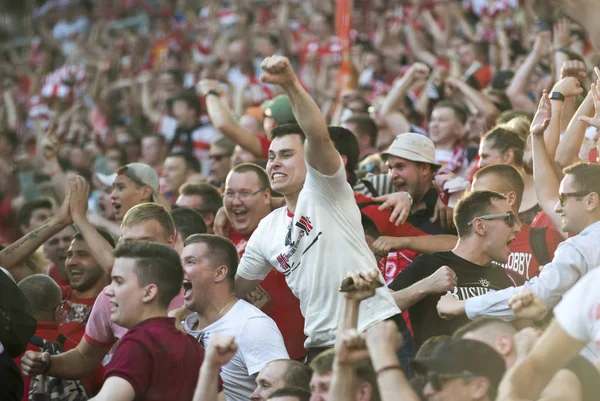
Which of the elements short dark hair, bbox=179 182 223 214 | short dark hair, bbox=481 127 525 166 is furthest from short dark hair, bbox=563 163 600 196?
short dark hair, bbox=179 182 223 214

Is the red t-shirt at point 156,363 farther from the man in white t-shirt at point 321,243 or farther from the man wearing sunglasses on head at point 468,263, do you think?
the man wearing sunglasses on head at point 468,263

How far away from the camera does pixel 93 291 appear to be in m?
7.84

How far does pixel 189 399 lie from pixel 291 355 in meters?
1.78

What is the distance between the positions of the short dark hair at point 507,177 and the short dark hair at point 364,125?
288cm

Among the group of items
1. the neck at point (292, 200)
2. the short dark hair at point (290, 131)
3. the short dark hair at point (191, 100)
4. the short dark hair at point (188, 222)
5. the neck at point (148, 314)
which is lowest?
the short dark hair at point (191, 100)

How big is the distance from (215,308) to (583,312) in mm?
2802

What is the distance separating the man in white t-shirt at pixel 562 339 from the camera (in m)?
3.86

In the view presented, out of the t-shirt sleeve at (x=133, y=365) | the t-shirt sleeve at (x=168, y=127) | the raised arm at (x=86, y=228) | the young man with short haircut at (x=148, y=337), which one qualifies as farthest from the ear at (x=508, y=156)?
the t-shirt sleeve at (x=168, y=127)

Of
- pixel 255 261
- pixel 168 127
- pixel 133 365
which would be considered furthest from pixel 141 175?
pixel 168 127

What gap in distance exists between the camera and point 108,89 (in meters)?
17.5

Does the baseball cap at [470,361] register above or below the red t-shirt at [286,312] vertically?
above

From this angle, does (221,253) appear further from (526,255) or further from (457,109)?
(457,109)

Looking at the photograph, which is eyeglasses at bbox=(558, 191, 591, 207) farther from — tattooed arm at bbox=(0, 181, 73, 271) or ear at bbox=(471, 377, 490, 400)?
tattooed arm at bbox=(0, 181, 73, 271)

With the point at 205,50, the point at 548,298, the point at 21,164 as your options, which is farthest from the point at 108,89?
the point at 548,298
